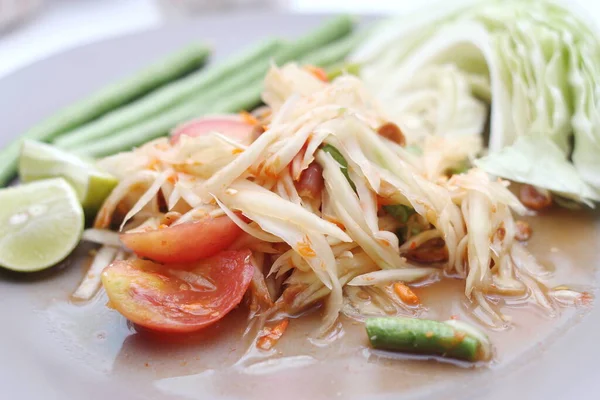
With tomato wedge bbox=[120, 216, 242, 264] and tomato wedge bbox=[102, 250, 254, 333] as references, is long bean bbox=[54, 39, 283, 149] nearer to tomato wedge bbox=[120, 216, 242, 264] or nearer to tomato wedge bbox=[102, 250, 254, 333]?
tomato wedge bbox=[120, 216, 242, 264]

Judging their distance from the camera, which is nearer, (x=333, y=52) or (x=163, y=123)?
(x=163, y=123)

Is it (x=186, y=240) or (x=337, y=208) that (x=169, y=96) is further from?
(x=337, y=208)

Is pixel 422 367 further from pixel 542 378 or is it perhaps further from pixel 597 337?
pixel 597 337

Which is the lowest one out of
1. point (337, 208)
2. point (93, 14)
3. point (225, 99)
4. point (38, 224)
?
point (93, 14)

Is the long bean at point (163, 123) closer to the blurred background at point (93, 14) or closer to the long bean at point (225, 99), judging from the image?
the long bean at point (225, 99)

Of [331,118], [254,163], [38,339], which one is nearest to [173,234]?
[254,163]

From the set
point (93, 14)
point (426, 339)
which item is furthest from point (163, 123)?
point (93, 14)
